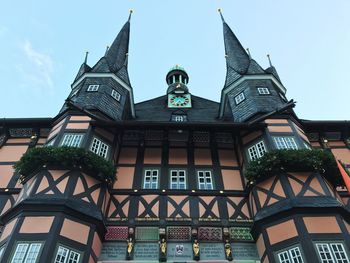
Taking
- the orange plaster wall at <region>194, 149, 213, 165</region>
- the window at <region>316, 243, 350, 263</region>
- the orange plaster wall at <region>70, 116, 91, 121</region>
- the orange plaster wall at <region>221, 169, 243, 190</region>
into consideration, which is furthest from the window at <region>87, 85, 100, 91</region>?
the window at <region>316, 243, 350, 263</region>

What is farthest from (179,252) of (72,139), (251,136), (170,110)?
(170,110)

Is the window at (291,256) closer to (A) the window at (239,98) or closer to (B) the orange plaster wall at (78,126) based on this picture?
(A) the window at (239,98)

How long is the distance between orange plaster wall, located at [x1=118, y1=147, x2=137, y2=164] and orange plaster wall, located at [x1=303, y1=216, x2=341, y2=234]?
9.43m

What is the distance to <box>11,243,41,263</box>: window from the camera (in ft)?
41.5

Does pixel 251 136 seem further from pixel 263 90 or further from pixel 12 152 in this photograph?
pixel 12 152

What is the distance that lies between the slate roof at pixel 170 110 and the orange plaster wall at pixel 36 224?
38.7ft

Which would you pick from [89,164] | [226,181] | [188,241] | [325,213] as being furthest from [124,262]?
[325,213]

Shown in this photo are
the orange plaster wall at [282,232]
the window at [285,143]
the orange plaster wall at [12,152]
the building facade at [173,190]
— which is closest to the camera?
the building facade at [173,190]

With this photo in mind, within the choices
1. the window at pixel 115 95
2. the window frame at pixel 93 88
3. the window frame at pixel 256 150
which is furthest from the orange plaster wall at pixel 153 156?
the window frame at pixel 93 88

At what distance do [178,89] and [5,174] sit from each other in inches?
610

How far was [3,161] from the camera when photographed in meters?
19.4

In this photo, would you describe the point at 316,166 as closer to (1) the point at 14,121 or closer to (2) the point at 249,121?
(2) the point at 249,121

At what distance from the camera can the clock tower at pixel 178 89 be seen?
2777cm

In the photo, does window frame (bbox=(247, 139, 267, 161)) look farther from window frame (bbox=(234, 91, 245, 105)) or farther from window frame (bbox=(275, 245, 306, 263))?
window frame (bbox=(275, 245, 306, 263))
